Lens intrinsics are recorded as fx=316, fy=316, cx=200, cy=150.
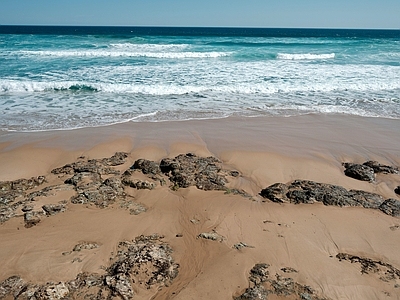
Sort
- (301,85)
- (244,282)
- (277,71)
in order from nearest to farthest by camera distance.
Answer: (244,282)
(301,85)
(277,71)

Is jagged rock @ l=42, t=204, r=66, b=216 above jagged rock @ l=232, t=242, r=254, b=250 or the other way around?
above

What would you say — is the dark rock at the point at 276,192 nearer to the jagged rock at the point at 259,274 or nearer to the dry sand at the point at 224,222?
the dry sand at the point at 224,222

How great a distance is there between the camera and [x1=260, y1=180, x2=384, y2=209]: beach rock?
512 centimetres

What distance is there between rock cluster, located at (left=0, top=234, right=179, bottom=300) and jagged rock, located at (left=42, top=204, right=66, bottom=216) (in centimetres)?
129

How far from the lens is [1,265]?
147 inches

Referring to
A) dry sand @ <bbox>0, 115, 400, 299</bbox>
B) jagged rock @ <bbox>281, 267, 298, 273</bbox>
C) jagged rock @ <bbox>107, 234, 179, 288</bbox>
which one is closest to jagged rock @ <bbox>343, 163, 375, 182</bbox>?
dry sand @ <bbox>0, 115, 400, 299</bbox>

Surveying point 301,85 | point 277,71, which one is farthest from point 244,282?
point 277,71

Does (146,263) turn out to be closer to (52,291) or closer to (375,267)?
(52,291)

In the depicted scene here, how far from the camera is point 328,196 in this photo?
17.0 ft

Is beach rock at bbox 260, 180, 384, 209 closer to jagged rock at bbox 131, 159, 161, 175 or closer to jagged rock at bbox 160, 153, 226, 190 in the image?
jagged rock at bbox 160, 153, 226, 190

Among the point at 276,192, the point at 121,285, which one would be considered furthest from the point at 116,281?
the point at 276,192

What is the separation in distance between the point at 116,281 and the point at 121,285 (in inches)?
3.1

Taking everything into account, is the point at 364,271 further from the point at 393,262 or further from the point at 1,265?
the point at 1,265

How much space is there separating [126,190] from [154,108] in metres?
5.52
